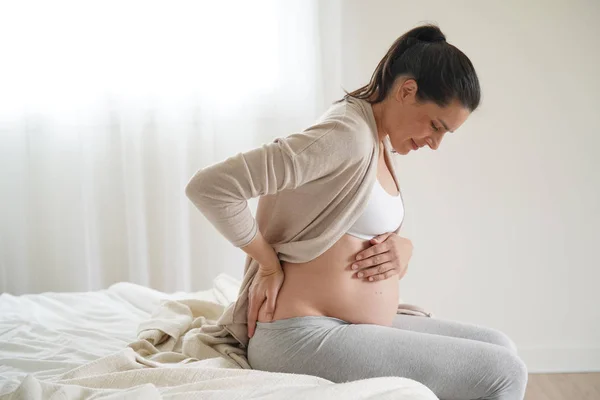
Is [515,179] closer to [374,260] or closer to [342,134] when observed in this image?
[374,260]

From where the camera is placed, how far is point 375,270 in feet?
4.30

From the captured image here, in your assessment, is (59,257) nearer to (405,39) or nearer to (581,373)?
(405,39)

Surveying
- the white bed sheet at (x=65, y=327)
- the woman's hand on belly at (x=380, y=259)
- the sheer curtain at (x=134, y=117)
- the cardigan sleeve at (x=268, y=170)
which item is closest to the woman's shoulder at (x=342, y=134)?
the cardigan sleeve at (x=268, y=170)

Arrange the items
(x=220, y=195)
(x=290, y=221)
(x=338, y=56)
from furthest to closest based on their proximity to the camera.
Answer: (x=338, y=56), (x=290, y=221), (x=220, y=195)

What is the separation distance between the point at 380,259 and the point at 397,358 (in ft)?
0.69

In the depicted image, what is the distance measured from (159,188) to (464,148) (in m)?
1.25

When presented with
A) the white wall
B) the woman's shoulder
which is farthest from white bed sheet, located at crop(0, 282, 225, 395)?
the white wall

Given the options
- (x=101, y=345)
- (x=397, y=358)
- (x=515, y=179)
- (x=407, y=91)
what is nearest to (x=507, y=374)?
(x=397, y=358)

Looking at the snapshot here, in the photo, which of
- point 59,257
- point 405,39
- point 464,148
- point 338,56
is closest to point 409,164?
point 464,148

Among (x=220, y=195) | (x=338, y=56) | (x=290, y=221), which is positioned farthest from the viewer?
(x=338, y=56)

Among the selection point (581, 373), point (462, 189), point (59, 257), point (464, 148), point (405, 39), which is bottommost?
point (581, 373)

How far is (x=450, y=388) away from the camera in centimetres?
120

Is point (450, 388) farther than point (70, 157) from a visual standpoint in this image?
No

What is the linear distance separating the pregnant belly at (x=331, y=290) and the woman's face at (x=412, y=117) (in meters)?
0.25
